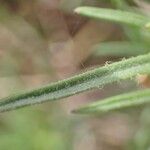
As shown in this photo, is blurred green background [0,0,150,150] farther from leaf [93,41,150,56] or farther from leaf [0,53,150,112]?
leaf [0,53,150,112]

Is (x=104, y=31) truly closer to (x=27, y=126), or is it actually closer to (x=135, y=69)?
(x=27, y=126)

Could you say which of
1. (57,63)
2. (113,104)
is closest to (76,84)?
(113,104)

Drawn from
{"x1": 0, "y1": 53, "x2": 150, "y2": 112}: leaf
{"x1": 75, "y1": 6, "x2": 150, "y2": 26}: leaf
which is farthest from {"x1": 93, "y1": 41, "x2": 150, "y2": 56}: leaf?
{"x1": 0, "y1": 53, "x2": 150, "y2": 112}: leaf

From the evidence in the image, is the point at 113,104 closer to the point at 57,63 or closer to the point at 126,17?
the point at 126,17

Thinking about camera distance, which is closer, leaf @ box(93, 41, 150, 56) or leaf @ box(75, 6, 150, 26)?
leaf @ box(75, 6, 150, 26)

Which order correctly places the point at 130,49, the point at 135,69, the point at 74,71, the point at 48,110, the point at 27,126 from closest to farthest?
the point at 135,69
the point at 130,49
the point at 27,126
the point at 48,110
the point at 74,71

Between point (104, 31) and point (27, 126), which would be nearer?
point (27, 126)

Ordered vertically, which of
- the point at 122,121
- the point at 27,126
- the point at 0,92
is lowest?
the point at 122,121

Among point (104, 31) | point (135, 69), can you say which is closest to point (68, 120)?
point (104, 31)
